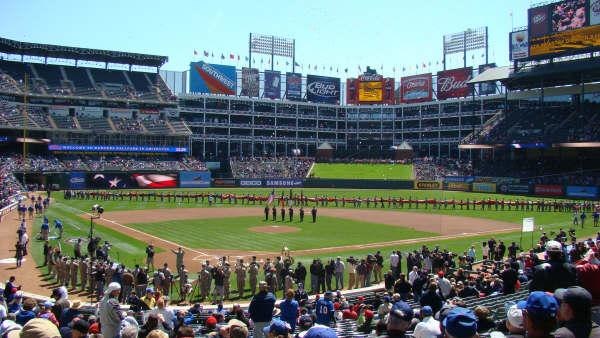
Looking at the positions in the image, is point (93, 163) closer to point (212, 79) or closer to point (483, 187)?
point (212, 79)

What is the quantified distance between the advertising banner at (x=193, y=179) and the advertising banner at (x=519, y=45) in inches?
1861

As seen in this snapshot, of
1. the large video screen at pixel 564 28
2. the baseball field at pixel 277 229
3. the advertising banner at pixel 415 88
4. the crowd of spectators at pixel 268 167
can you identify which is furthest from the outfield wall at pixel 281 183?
the advertising banner at pixel 415 88

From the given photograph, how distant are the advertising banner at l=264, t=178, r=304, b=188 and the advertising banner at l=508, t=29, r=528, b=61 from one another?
117ft

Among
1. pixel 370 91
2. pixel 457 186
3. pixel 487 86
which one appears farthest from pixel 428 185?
pixel 370 91

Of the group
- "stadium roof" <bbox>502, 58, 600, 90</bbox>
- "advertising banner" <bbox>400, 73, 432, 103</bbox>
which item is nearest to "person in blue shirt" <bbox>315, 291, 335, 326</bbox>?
"stadium roof" <bbox>502, 58, 600, 90</bbox>

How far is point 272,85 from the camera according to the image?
363 feet

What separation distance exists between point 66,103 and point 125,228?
55.3m

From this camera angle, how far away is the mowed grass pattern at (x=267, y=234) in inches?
1242

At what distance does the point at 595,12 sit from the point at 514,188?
22.5 metres

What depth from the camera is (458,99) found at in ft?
351

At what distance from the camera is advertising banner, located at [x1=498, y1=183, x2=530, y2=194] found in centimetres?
6806

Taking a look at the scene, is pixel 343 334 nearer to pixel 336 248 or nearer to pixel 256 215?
pixel 336 248

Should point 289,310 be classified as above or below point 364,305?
above

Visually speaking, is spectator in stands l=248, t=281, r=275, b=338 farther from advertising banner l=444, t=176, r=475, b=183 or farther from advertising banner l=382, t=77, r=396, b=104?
advertising banner l=382, t=77, r=396, b=104
